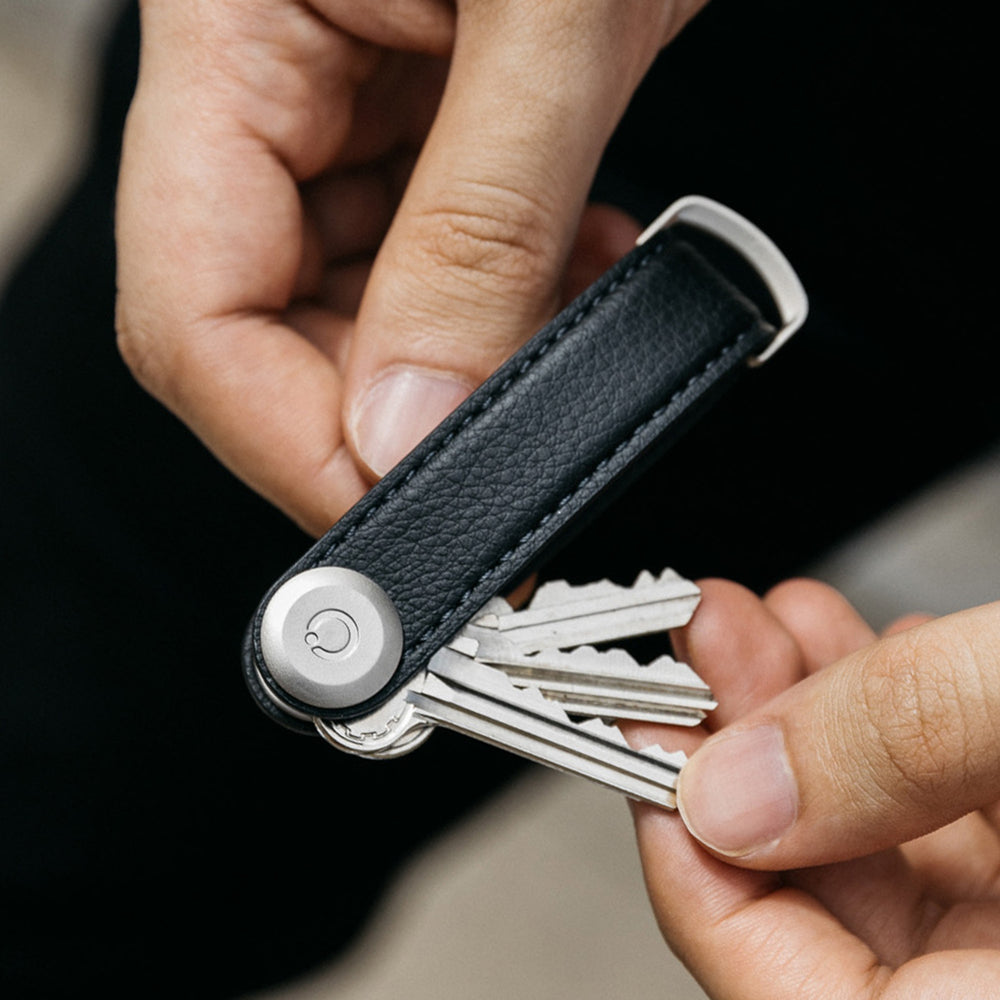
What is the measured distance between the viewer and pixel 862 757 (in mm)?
648

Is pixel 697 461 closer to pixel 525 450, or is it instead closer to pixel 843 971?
pixel 525 450

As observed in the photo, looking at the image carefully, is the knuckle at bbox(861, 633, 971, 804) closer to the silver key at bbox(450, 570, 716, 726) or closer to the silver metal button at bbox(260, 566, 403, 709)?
the silver key at bbox(450, 570, 716, 726)

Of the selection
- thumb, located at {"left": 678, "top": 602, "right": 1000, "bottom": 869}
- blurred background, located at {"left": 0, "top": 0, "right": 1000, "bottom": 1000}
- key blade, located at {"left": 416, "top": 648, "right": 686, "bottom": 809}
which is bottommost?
blurred background, located at {"left": 0, "top": 0, "right": 1000, "bottom": 1000}

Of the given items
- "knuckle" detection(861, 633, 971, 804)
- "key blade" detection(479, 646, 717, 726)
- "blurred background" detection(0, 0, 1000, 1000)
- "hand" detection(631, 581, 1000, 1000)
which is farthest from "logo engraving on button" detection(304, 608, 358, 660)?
"blurred background" detection(0, 0, 1000, 1000)

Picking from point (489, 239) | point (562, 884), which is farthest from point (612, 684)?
point (562, 884)

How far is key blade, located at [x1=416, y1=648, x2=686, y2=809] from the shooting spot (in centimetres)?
69

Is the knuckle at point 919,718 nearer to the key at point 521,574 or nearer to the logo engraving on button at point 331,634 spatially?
the key at point 521,574

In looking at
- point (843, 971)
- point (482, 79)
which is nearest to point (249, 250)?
point (482, 79)

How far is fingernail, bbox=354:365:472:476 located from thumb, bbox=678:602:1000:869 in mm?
312

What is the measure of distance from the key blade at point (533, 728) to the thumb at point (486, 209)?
181 mm

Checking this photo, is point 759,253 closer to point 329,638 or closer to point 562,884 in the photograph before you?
point 329,638

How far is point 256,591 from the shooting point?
1.08 metres

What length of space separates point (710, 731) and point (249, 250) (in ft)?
1.78

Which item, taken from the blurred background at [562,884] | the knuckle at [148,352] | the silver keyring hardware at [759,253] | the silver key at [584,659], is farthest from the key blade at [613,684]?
the blurred background at [562,884]
